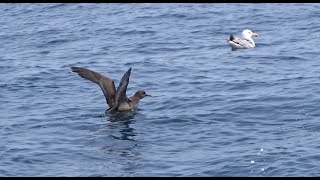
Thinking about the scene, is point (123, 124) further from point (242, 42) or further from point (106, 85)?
point (242, 42)

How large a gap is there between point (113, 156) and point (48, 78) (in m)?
8.64

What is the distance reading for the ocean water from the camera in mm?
11836

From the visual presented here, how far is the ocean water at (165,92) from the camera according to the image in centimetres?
1184

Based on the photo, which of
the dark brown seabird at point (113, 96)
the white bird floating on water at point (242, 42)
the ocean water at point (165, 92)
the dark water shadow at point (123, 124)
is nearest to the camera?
the ocean water at point (165, 92)

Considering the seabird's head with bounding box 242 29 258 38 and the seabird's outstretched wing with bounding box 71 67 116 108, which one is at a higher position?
the seabird's head with bounding box 242 29 258 38

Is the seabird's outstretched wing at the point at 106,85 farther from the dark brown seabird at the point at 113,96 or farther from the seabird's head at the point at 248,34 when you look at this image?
the seabird's head at the point at 248,34

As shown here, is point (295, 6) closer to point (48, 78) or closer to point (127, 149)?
point (48, 78)

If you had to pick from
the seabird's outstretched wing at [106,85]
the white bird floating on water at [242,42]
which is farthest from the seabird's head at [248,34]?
the seabird's outstretched wing at [106,85]

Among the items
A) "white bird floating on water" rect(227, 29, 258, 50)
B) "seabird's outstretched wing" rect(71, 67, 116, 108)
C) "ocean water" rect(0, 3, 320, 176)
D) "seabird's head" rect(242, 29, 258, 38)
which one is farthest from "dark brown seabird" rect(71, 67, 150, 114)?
"seabird's head" rect(242, 29, 258, 38)

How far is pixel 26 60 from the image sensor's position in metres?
23.7

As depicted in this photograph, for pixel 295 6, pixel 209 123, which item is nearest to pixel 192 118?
pixel 209 123

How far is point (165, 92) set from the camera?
18391mm

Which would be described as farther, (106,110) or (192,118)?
(106,110)

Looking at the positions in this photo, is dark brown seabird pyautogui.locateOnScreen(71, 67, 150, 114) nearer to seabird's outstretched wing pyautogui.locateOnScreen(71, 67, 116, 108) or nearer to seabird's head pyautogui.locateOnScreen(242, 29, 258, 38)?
seabird's outstretched wing pyautogui.locateOnScreen(71, 67, 116, 108)
